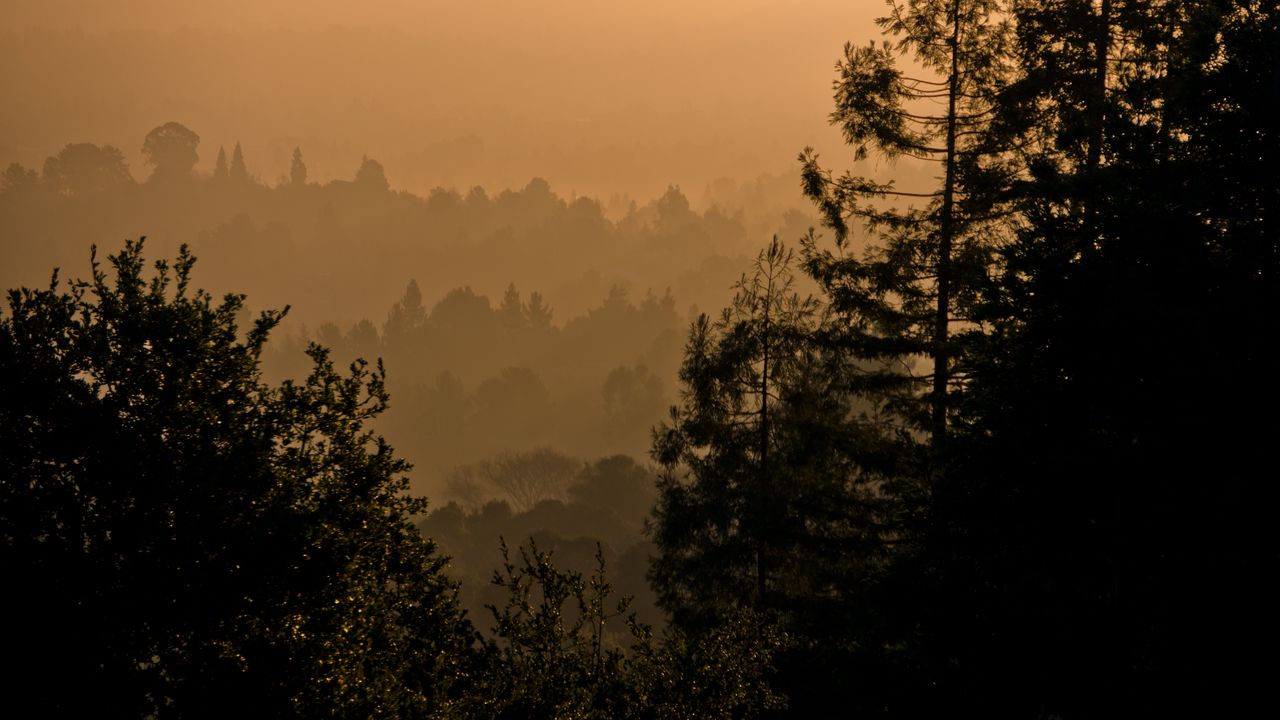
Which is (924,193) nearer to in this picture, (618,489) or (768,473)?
(768,473)

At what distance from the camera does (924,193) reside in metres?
16.0

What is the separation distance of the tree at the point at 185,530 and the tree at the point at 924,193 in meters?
10.5

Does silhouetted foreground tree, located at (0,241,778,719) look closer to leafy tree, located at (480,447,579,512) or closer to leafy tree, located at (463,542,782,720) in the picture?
leafy tree, located at (463,542,782,720)

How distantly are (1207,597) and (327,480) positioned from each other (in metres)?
10.3

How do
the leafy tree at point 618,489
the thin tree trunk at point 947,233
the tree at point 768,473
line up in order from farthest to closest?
the leafy tree at point 618,489 → the tree at point 768,473 → the thin tree trunk at point 947,233

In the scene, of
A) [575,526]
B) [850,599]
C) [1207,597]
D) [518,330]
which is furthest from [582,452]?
[1207,597]

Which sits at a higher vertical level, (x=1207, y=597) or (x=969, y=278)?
(x=969, y=278)

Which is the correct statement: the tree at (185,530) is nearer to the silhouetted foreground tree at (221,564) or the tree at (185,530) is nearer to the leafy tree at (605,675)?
the silhouetted foreground tree at (221,564)

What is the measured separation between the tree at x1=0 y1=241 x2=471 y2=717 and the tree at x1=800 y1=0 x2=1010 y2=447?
34.4 ft

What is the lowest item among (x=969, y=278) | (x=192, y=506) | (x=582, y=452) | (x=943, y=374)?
(x=192, y=506)

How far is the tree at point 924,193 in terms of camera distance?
52.3 feet

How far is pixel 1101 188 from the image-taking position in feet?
32.9

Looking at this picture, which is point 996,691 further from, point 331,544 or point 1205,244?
point 331,544

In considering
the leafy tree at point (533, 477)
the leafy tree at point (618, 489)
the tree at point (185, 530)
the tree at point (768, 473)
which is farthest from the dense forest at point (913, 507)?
the leafy tree at point (533, 477)
